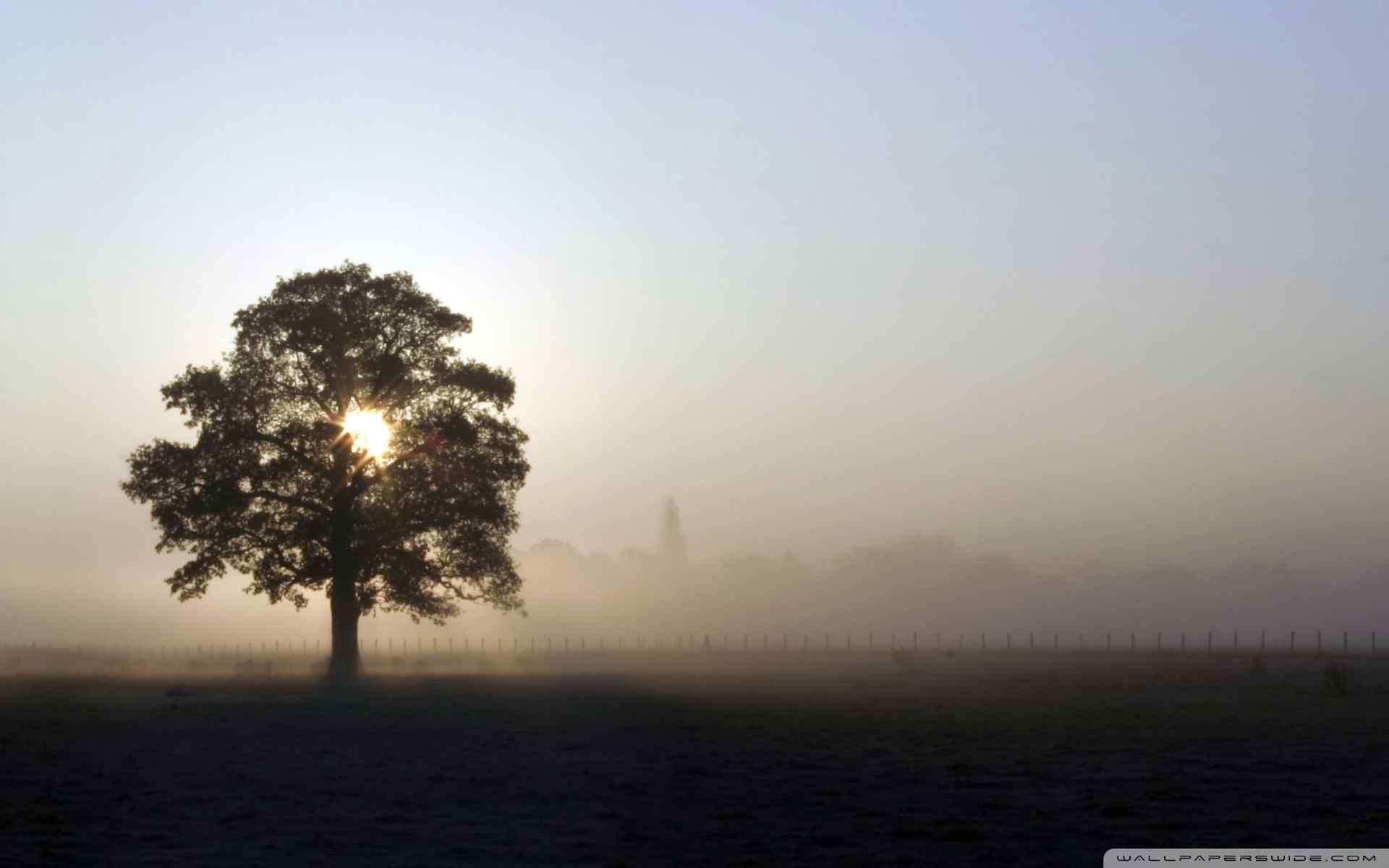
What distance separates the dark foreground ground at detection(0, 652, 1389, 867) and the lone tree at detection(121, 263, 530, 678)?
849cm

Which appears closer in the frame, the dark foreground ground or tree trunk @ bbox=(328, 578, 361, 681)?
the dark foreground ground

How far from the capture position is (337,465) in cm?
5319

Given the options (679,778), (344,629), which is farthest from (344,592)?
(679,778)

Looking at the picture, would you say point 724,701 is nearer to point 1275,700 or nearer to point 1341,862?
point 1275,700

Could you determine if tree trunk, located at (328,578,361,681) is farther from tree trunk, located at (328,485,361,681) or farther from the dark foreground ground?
the dark foreground ground

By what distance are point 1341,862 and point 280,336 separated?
43440 mm

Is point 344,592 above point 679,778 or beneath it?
above

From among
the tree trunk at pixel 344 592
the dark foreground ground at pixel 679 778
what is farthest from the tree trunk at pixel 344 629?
the dark foreground ground at pixel 679 778

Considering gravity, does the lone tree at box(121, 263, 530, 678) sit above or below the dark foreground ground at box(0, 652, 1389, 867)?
above

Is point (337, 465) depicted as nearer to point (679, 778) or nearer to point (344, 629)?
point (344, 629)

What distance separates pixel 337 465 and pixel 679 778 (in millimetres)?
30313

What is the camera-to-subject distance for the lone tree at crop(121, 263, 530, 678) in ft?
172

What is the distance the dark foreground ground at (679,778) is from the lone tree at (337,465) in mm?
8488

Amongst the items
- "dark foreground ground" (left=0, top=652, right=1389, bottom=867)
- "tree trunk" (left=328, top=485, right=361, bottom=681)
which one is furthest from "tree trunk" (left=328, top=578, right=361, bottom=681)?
"dark foreground ground" (left=0, top=652, right=1389, bottom=867)
